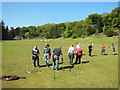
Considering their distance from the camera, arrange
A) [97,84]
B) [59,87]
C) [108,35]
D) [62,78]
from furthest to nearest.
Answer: [108,35], [62,78], [97,84], [59,87]

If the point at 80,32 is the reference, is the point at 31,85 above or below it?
below

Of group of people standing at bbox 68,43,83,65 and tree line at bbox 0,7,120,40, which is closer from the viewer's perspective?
group of people standing at bbox 68,43,83,65

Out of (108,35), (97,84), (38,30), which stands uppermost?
(38,30)

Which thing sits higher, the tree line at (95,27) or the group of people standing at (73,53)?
the tree line at (95,27)

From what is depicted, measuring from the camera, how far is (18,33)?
456ft

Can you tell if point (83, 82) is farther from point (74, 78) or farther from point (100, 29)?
point (100, 29)

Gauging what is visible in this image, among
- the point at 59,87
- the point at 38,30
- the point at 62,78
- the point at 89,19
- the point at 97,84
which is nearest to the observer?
the point at 59,87

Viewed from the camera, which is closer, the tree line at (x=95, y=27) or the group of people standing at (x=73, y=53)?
the group of people standing at (x=73, y=53)

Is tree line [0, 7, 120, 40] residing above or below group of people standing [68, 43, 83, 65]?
above

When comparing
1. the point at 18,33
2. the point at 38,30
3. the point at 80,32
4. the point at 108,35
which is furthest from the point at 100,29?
the point at 18,33

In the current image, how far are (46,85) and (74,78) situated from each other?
6.83 feet

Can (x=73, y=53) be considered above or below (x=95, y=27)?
below

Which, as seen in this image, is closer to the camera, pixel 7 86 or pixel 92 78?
pixel 7 86

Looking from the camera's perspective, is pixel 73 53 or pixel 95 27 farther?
pixel 95 27
